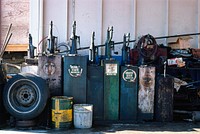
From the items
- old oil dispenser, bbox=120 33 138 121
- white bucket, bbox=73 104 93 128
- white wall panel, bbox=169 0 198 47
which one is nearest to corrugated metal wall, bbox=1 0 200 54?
white wall panel, bbox=169 0 198 47

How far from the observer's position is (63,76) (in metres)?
5.98

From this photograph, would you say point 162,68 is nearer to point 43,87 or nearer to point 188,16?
point 188,16

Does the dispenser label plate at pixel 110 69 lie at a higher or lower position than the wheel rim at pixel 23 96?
Answer: higher

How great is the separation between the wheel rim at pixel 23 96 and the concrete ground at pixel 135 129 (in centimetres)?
38

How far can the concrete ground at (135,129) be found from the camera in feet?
17.2

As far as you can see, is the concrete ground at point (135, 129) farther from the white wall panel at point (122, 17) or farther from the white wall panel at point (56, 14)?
the white wall panel at point (56, 14)

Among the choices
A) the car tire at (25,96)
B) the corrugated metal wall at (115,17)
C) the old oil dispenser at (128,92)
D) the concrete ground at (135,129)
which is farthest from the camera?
the corrugated metal wall at (115,17)

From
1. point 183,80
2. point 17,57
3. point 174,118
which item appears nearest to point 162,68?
point 183,80

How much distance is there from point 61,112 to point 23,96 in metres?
0.73

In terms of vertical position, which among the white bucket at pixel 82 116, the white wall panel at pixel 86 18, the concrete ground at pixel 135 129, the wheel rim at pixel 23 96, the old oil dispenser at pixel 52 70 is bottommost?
the concrete ground at pixel 135 129

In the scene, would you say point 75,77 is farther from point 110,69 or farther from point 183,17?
point 183,17

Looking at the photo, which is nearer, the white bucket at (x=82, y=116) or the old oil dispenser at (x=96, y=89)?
the white bucket at (x=82, y=116)

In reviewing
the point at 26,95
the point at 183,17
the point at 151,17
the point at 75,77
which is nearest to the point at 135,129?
the point at 75,77

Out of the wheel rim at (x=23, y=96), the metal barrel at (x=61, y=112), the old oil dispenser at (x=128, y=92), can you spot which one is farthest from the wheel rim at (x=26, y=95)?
the old oil dispenser at (x=128, y=92)
